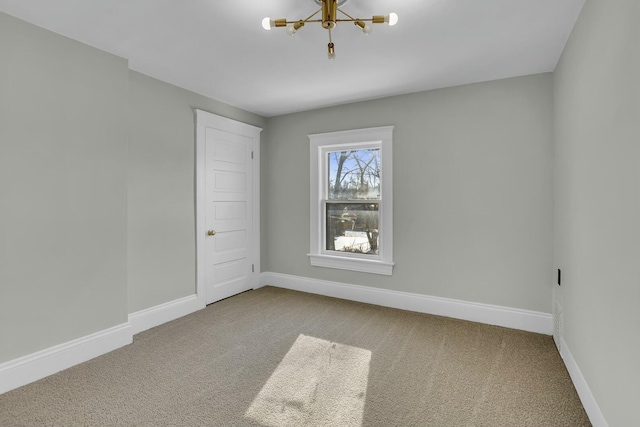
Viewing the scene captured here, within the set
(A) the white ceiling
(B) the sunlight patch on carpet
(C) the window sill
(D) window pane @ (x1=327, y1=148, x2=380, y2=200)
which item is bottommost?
(B) the sunlight patch on carpet

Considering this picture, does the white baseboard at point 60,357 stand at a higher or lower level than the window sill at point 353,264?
lower

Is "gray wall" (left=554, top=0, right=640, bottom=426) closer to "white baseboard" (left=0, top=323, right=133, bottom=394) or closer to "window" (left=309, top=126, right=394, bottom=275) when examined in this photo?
"window" (left=309, top=126, right=394, bottom=275)

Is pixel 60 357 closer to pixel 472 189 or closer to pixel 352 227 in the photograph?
pixel 352 227

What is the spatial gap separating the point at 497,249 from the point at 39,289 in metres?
3.90

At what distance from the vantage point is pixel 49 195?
234 centimetres

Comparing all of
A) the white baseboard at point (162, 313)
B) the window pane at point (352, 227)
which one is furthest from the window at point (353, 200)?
the white baseboard at point (162, 313)

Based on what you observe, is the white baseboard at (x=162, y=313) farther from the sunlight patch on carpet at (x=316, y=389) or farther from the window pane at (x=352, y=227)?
the window pane at (x=352, y=227)

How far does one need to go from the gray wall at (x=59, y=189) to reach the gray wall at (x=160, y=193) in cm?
25

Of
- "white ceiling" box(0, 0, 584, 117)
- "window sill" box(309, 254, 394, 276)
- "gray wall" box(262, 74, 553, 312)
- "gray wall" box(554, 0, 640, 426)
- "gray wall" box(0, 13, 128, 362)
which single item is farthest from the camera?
"window sill" box(309, 254, 394, 276)

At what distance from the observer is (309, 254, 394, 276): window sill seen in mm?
3826

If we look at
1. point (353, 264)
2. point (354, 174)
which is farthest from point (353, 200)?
point (353, 264)

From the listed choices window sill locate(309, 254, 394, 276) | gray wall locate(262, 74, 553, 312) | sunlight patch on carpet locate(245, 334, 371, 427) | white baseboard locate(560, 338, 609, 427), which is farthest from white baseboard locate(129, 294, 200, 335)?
white baseboard locate(560, 338, 609, 427)

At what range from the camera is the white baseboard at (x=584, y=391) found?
66.4 inches

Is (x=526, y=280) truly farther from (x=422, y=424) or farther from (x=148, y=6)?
(x=148, y=6)
